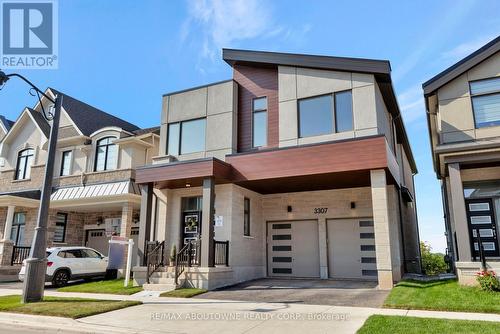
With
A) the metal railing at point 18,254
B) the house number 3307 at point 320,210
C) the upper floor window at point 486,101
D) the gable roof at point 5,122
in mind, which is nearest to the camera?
the upper floor window at point 486,101

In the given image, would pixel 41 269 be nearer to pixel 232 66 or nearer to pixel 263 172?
pixel 263 172

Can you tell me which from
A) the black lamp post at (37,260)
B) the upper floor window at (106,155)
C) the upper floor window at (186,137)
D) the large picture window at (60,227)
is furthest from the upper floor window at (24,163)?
the black lamp post at (37,260)

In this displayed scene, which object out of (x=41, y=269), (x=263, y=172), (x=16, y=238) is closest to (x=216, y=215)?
(x=263, y=172)

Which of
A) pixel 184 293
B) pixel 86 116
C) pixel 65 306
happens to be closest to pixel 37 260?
pixel 65 306

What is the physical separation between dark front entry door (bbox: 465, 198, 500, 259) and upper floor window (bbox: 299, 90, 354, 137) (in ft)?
16.8

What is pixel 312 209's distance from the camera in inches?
616

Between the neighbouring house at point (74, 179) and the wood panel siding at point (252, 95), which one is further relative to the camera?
the neighbouring house at point (74, 179)

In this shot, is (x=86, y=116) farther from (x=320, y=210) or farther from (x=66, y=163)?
(x=320, y=210)

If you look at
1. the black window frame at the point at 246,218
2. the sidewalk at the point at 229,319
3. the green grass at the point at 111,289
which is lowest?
the sidewalk at the point at 229,319

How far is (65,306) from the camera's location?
915cm

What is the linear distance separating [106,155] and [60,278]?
6787 millimetres

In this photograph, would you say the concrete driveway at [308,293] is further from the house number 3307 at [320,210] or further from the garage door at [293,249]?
the house number 3307 at [320,210]

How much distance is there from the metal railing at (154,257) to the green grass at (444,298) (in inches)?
305

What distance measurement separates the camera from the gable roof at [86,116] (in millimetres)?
21172
